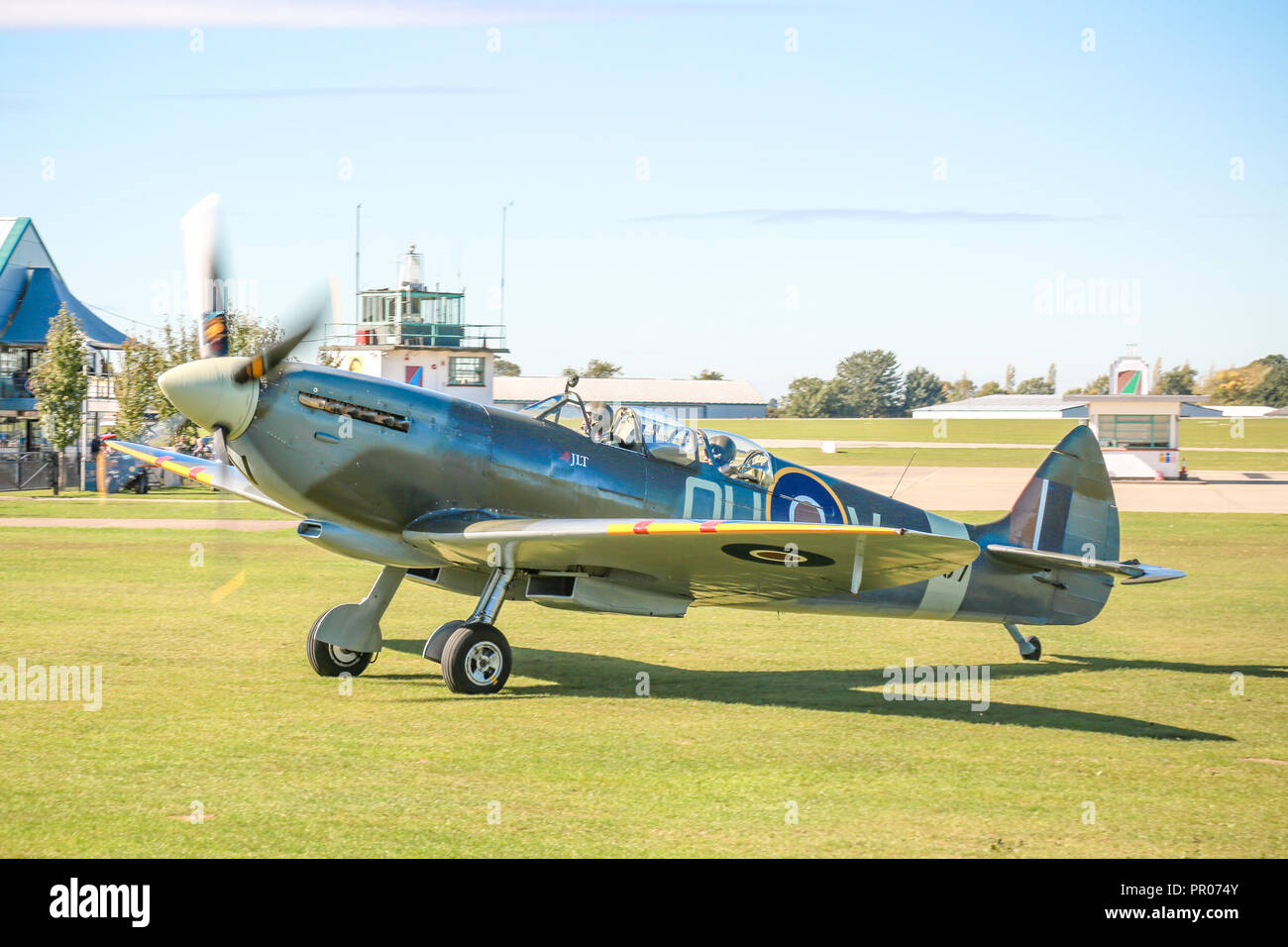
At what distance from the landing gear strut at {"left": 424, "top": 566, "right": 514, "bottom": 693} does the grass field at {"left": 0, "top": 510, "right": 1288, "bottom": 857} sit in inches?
6.8

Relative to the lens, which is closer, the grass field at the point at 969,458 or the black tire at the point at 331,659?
the black tire at the point at 331,659

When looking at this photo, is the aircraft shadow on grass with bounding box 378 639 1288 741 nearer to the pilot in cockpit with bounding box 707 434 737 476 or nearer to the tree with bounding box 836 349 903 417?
the pilot in cockpit with bounding box 707 434 737 476

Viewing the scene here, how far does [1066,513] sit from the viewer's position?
41.4 ft

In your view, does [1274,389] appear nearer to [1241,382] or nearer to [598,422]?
[1241,382]

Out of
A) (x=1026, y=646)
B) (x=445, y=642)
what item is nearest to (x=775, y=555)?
(x=445, y=642)

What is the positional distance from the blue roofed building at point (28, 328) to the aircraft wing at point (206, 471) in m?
35.2

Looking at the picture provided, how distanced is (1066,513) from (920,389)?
511 feet

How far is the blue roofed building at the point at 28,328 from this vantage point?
4709cm

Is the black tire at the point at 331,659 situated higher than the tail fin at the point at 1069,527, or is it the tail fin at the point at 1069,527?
the tail fin at the point at 1069,527

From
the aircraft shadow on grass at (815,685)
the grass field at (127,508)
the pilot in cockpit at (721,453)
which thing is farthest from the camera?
the grass field at (127,508)

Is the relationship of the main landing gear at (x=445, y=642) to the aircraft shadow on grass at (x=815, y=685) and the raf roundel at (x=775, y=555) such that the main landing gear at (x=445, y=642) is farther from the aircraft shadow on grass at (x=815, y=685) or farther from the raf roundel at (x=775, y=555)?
the raf roundel at (x=775, y=555)

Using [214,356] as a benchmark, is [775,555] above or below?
below

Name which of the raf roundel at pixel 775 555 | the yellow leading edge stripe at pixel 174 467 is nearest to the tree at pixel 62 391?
the yellow leading edge stripe at pixel 174 467
